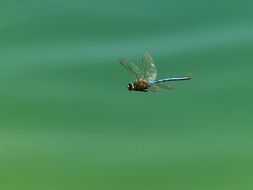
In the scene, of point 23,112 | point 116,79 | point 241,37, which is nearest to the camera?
point 23,112

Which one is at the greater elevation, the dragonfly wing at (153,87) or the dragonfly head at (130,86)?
the dragonfly head at (130,86)

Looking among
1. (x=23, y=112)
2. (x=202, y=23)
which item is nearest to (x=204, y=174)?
(x=23, y=112)

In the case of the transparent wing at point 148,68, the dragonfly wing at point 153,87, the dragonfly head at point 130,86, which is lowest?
the dragonfly wing at point 153,87

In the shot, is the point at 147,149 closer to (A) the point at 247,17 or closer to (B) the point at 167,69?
(B) the point at 167,69

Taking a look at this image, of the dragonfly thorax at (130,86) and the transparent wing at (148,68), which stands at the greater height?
the transparent wing at (148,68)

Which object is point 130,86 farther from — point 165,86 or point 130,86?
point 165,86

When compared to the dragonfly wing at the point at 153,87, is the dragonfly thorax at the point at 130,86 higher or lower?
higher

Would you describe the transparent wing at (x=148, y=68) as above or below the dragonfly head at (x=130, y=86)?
above
